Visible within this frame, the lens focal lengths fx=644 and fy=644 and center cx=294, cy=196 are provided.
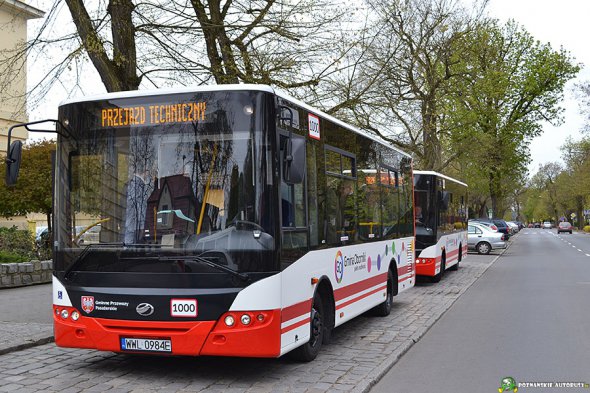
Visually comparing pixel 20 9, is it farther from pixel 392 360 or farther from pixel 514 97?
pixel 514 97

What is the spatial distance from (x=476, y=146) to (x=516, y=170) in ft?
54.7

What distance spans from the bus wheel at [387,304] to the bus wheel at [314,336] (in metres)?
3.43

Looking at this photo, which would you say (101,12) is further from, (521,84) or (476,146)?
(521,84)

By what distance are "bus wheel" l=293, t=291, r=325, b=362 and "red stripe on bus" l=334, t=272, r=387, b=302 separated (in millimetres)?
456

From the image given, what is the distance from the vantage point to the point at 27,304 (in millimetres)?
11703

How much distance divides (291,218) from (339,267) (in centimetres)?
175

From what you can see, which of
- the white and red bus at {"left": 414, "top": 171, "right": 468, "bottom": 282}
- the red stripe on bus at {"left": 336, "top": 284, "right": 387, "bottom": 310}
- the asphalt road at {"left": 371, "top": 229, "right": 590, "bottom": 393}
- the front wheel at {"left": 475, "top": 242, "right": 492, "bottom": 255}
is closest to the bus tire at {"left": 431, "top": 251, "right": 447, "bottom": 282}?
the white and red bus at {"left": 414, "top": 171, "right": 468, "bottom": 282}

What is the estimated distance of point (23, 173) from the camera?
2002 centimetres

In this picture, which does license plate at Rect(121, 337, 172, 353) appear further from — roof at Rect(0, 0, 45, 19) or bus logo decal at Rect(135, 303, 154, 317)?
roof at Rect(0, 0, 45, 19)

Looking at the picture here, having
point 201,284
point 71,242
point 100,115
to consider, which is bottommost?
point 201,284

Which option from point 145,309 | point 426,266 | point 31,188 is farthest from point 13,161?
point 31,188

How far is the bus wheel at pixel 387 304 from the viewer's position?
1081 centimetres

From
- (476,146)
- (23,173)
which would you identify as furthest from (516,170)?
(23,173)

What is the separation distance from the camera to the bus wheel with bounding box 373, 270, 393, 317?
10.8 m
